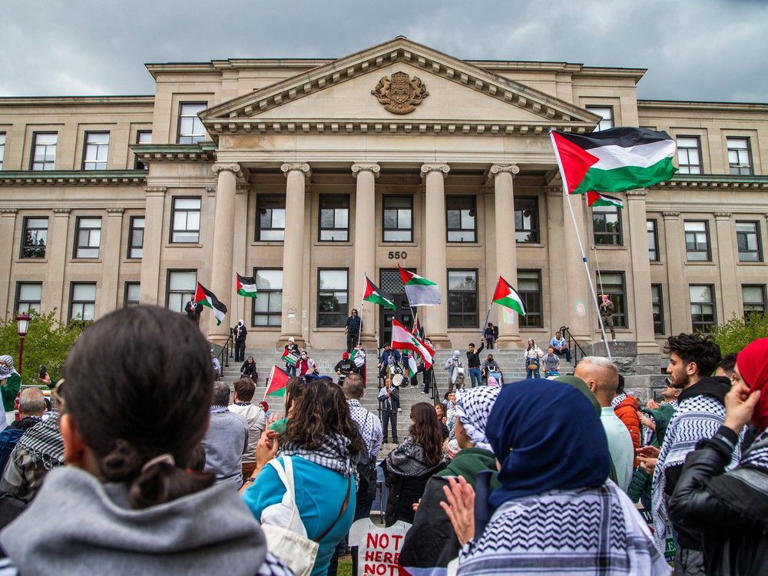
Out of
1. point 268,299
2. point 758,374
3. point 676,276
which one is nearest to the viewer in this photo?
point 758,374

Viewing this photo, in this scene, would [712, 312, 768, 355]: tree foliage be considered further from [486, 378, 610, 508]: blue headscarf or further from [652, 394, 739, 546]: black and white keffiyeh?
[486, 378, 610, 508]: blue headscarf

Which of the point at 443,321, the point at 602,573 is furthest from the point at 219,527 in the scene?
the point at 443,321

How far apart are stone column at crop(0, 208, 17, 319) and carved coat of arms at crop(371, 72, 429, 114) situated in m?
24.5

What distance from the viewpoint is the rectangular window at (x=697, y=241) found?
38500 millimetres

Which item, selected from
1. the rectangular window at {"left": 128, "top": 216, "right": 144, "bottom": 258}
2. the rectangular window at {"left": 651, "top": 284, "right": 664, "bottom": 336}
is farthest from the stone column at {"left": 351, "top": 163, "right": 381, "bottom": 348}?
the rectangular window at {"left": 651, "top": 284, "right": 664, "bottom": 336}

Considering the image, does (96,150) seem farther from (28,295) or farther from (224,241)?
(224,241)

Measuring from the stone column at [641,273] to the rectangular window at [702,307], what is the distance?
14.2 feet

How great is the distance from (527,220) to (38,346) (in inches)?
1026

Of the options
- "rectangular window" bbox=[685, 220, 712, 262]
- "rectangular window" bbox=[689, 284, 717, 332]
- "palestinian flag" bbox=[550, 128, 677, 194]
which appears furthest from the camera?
"rectangular window" bbox=[685, 220, 712, 262]

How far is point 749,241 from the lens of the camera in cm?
3909

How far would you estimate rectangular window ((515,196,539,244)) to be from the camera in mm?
34719

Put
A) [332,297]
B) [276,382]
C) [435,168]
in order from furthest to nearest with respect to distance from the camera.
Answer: [332,297] < [435,168] < [276,382]

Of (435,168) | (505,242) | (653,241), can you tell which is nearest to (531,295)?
(505,242)

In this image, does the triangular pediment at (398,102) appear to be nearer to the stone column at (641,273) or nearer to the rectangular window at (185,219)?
the rectangular window at (185,219)
